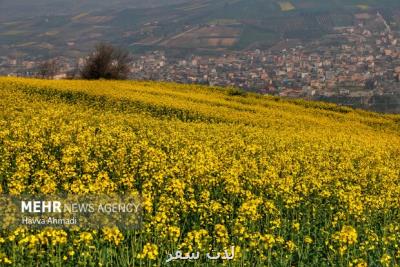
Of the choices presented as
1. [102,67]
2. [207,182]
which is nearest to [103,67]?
[102,67]

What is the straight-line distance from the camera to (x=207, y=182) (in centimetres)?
1822

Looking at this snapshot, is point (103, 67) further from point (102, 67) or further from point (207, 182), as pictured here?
point (207, 182)

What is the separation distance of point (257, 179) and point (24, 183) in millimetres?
8034

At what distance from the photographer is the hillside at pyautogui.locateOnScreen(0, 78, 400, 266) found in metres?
12.4

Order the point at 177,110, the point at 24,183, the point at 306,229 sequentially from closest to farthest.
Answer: the point at 306,229 < the point at 24,183 < the point at 177,110

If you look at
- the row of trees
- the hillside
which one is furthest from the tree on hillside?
the hillside

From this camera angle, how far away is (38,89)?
46.0 meters

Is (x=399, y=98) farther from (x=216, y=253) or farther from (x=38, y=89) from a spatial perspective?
(x=216, y=253)

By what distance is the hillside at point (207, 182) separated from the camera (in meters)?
12.4

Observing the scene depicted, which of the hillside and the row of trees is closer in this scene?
the hillside

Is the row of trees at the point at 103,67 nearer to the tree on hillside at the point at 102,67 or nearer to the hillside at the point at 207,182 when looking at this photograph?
the tree on hillside at the point at 102,67

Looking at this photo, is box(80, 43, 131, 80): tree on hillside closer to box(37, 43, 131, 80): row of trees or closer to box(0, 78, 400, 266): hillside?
box(37, 43, 131, 80): row of trees

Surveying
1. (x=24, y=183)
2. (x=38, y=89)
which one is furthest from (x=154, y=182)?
(x=38, y=89)

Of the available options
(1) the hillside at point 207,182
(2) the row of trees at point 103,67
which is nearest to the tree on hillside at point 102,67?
(2) the row of trees at point 103,67
